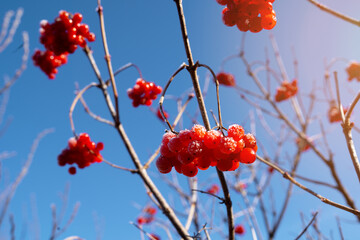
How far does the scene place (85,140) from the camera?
199 centimetres

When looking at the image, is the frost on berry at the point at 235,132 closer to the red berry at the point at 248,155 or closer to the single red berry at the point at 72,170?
the red berry at the point at 248,155

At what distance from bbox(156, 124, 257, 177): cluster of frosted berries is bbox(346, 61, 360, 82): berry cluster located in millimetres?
2528

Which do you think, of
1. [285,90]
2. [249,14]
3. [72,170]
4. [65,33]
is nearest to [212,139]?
[249,14]

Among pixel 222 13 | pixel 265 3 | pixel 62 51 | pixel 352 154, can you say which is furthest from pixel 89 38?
pixel 352 154

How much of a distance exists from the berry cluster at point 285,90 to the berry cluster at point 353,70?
555 mm

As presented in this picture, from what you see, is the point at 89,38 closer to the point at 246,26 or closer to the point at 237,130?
the point at 246,26

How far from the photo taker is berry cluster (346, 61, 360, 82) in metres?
2.82

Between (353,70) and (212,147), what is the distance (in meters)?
2.74

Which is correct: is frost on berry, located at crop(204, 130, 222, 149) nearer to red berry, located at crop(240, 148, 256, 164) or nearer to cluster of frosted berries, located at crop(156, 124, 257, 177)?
cluster of frosted berries, located at crop(156, 124, 257, 177)

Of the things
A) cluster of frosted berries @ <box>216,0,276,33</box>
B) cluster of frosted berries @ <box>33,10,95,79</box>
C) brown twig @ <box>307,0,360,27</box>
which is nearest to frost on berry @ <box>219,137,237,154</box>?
brown twig @ <box>307,0,360,27</box>

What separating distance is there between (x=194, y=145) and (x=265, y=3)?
738mm

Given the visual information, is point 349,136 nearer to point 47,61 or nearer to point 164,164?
point 164,164

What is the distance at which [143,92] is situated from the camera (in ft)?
7.52

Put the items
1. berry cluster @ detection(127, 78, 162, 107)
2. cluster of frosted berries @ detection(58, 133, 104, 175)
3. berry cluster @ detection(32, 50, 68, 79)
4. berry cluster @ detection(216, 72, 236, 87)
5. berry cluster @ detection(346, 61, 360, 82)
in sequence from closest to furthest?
1. cluster of frosted berries @ detection(58, 133, 104, 175)
2. berry cluster @ detection(127, 78, 162, 107)
3. berry cluster @ detection(32, 50, 68, 79)
4. berry cluster @ detection(346, 61, 360, 82)
5. berry cluster @ detection(216, 72, 236, 87)
